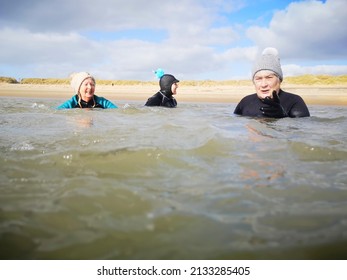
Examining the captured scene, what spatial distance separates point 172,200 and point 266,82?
413 cm

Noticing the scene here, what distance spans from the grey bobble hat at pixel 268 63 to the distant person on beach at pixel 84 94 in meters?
3.63

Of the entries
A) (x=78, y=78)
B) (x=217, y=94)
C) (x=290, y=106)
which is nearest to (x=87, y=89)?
(x=78, y=78)

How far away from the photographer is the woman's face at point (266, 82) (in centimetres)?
529

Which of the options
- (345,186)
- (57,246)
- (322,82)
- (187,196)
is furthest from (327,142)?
(322,82)

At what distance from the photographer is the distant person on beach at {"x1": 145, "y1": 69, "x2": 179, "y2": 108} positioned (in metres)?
8.40

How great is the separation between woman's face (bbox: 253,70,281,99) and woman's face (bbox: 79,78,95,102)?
3.65 m

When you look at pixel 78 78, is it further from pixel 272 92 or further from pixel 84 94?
pixel 272 92

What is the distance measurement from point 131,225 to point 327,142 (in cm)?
273

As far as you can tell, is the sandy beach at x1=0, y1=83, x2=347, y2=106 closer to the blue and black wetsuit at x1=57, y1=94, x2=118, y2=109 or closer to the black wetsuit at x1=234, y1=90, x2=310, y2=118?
the blue and black wetsuit at x1=57, y1=94, x2=118, y2=109

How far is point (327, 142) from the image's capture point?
3396mm

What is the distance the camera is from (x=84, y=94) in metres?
Result: 7.02

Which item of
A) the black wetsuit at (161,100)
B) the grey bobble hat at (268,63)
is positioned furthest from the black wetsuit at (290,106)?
the black wetsuit at (161,100)

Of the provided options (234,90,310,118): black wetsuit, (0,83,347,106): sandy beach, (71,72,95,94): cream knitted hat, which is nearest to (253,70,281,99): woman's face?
(234,90,310,118): black wetsuit
